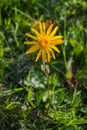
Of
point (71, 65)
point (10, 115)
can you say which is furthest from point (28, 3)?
point (10, 115)

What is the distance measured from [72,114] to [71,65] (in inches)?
17.4

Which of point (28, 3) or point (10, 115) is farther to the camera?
point (28, 3)

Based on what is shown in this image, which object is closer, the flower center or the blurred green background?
the flower center

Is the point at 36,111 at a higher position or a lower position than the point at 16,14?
lower

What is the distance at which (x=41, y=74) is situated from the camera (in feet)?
7.70

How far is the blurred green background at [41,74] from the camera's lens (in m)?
2.16

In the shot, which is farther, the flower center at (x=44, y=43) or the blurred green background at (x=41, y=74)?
the blurred green background at (x=41, y=74)

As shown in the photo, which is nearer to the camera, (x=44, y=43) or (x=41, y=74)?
(x=44, y=43)

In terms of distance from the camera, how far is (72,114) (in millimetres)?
2170

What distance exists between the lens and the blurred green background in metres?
2.16

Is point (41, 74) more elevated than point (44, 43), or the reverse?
point (44, 43)

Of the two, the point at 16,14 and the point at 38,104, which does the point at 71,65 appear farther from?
the point at 16,14

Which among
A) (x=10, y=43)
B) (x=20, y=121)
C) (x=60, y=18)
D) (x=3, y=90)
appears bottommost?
(x=20, y=121)

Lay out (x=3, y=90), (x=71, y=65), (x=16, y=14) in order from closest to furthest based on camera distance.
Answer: (x=3, y=90)
(x=71, y=65)
(x=16, y=14)
